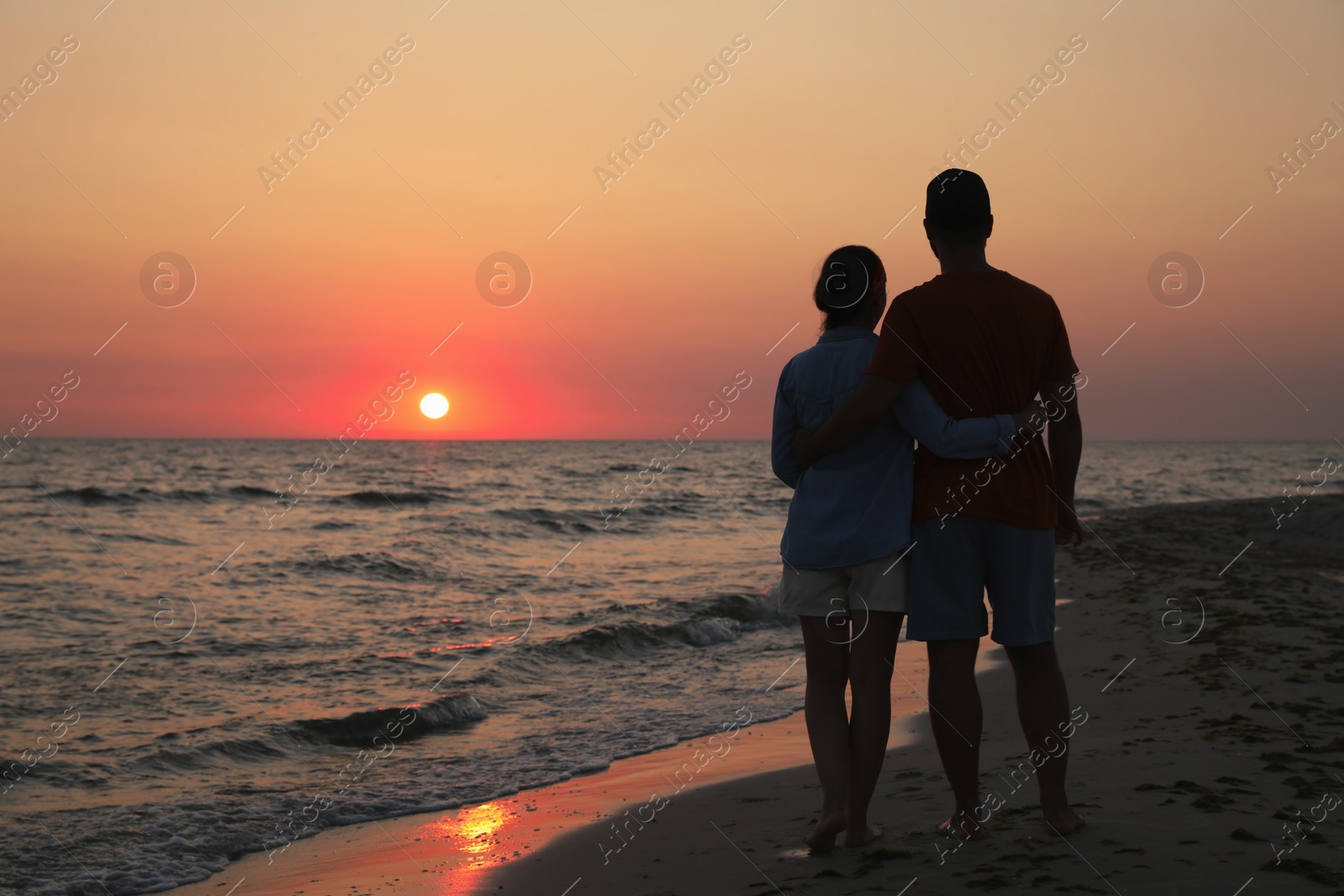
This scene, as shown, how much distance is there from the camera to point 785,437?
9.43 feet

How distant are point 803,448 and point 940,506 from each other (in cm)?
42

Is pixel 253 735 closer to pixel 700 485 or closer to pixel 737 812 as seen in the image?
pixel 737 812

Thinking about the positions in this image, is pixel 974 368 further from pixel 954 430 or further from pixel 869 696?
pixel 869 696

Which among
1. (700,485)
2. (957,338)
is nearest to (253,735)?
(957,338)

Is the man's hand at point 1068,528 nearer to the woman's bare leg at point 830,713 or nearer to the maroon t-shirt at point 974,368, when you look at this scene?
the maroon t-shirt at point 974,368

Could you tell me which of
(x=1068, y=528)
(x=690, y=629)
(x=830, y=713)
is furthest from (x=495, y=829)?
(x=690, y=629)

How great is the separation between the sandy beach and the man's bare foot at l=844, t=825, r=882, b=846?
0.09ft

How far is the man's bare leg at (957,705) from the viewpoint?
2.65 metres

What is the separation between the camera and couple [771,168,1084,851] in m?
2.61

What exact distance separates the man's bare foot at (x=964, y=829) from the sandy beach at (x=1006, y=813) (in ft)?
0.13

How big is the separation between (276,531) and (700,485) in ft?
71.9

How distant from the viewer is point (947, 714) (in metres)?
2.66

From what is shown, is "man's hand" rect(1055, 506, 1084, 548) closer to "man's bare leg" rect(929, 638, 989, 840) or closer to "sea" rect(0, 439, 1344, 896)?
"man's bare leg" rect(929, 638, 989, 840)

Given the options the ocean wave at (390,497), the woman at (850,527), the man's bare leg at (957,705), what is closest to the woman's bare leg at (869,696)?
the woman at (850,527)
